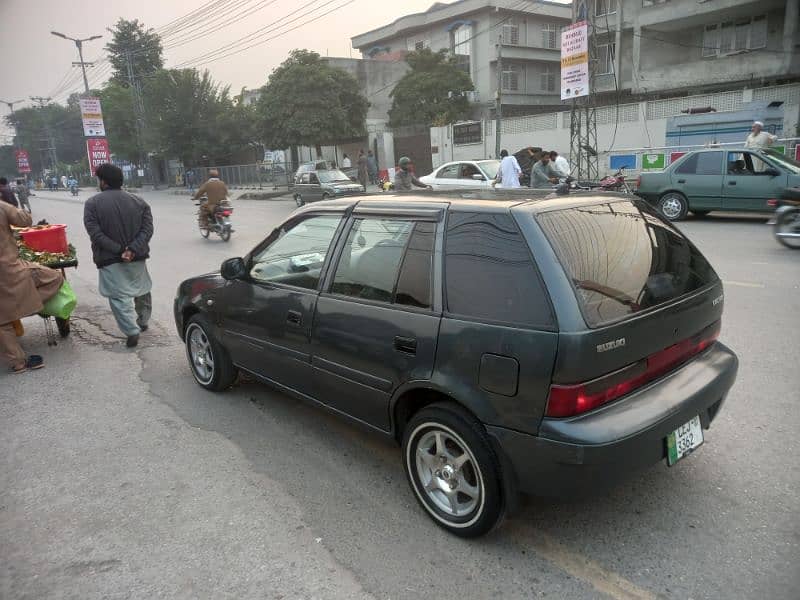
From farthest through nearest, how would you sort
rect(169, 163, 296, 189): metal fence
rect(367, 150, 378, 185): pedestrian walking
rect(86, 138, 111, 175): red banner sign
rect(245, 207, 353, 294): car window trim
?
1. rect(169, 163, 296, 189): metal fence
2. rect(86, 138, 111, 175): red banner sign
3. rect(367, 150, 378, 185): pedestrian walking
4. rect(245, 207, 353, 294): car window trim

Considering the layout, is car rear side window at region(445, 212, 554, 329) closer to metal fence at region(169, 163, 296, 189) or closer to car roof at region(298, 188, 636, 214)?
car roof at region(298, 188, 636, 214)

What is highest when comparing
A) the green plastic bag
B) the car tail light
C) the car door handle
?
the car door handle

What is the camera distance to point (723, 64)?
2645 centimetres

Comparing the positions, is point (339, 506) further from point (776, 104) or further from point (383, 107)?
point (383, 107)

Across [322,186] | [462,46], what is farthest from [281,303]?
[462,46]

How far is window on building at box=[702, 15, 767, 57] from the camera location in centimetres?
2631

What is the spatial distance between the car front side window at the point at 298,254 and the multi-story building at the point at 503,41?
37.3 metres

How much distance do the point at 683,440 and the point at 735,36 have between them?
31463mm

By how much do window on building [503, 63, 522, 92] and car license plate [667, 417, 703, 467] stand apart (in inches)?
1638

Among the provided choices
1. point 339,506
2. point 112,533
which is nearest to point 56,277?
point 112,533

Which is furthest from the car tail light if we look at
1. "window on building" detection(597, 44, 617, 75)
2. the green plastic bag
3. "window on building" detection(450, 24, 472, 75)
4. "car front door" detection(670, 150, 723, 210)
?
"window on building" detection(450, 24, 472, 75)

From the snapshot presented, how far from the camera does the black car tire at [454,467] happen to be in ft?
8.15

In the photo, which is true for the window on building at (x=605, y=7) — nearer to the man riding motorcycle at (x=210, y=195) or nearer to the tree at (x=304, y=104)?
the tree at (x=304, y=104)

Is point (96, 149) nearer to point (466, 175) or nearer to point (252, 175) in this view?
point (252, 175)
